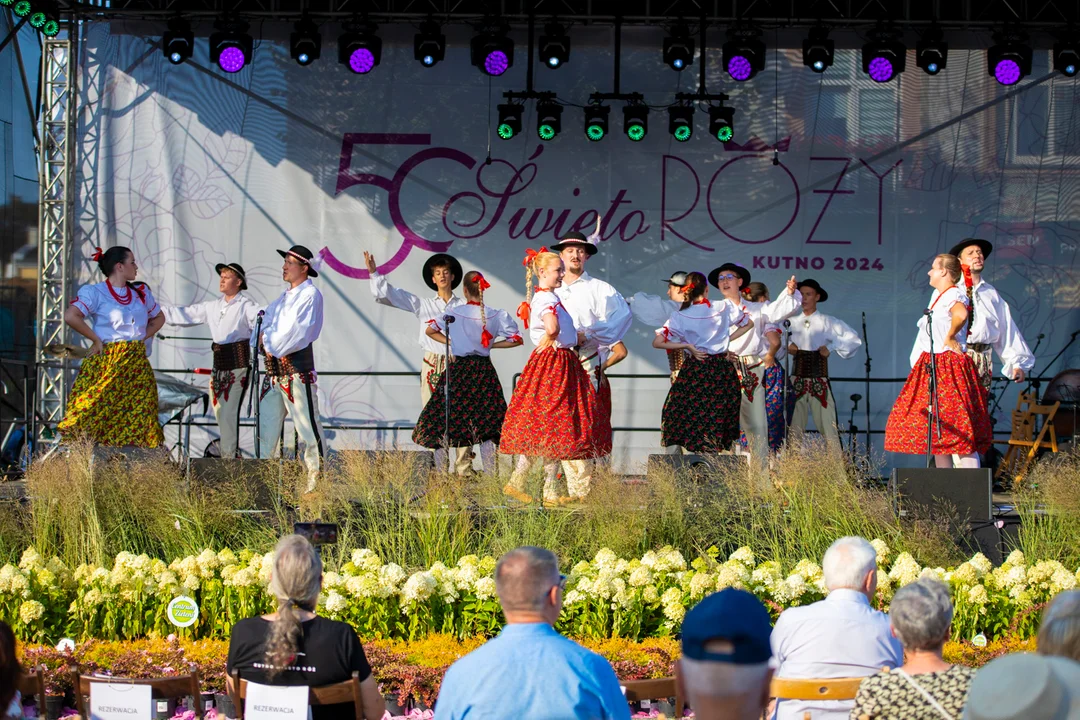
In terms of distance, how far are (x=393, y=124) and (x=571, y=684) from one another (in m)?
7.55

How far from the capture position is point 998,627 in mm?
4648

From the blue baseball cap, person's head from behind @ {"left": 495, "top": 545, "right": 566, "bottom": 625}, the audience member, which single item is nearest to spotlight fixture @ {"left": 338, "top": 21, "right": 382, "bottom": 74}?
person's head from behind @ {"left": 495, "top": 545, "right": 566, "bottom": 625}

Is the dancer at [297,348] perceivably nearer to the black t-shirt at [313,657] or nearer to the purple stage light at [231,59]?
the purple stage light at [231,59]

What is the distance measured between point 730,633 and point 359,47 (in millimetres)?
7636

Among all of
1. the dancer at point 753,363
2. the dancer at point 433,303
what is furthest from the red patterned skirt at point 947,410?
the dancer at point 433,303

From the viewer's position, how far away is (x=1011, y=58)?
8.57m

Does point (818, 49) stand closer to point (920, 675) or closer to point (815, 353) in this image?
point (815, 353)

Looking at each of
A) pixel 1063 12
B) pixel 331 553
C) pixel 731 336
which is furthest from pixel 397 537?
pixel 1063 12

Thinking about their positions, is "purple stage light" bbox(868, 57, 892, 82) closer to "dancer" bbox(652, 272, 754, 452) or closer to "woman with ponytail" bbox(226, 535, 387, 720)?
"dancer" bbox(652, 272, 754, 452)

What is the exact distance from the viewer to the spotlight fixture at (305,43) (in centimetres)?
866

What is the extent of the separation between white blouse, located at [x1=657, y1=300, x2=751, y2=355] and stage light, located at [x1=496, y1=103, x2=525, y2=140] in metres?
2.24

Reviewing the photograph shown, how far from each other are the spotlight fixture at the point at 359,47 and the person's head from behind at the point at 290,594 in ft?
20.5

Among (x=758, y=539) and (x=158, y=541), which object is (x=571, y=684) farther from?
(x=158, y=541)

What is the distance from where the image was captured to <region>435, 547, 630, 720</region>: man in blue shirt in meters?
2.35
